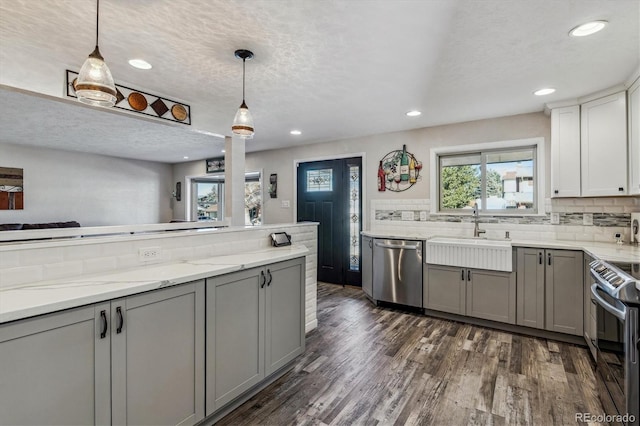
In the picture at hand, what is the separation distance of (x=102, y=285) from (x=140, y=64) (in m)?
1.82

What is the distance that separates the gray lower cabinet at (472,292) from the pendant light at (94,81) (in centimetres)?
345

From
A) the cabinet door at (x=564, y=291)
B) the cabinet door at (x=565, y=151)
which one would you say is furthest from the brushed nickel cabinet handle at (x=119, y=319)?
the cabinet door at (x=565, y=151)

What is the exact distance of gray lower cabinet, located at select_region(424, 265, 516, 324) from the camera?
321cm

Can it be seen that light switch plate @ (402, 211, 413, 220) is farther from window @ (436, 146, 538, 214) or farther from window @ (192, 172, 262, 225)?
window @ (192, 172, 262, 225)

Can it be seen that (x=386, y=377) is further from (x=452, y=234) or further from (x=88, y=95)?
(x=88, y=95)

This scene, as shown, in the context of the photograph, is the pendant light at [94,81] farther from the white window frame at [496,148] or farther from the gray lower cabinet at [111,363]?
the white window frame at [496,148]

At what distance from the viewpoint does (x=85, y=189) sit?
85.6 inches

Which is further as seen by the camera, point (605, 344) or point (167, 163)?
point (167, 163)

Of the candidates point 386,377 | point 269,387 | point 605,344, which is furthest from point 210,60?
point 605,344

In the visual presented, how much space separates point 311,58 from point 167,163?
1.75 meters

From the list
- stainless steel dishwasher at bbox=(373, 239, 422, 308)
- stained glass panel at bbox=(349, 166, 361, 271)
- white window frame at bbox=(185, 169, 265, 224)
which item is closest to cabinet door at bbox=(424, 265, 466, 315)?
stainless steel dishwasher at bbox=(373, 239, 422, 308)

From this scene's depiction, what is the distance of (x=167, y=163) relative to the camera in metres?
3.00

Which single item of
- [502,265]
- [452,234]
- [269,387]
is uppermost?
[452,234]

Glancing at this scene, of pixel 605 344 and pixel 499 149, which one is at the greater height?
pixel 499 149
